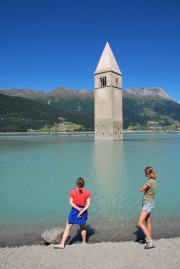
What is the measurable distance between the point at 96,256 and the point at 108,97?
192 ft

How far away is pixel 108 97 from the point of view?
63.2 meters

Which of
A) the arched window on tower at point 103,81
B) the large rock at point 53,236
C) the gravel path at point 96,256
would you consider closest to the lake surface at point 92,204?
the large rock at point 53,236

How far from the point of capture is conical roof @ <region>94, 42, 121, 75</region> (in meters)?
63.9

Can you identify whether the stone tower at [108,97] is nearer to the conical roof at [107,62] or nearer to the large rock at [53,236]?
the conical roof at [107,62]

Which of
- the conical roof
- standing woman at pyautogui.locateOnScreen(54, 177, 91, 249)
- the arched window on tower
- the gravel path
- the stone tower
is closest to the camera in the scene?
the gravel path

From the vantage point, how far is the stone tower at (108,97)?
6275 centimetres

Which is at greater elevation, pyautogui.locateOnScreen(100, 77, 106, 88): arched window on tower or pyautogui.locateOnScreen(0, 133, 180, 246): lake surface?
pyautogui.locateOnScreen(100, 77, 106, 88): arched window on tower

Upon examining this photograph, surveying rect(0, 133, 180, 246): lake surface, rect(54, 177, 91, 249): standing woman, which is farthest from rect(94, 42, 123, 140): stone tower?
rect(54, 177, 91, 249): standing woman

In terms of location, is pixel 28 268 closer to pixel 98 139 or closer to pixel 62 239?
pixel 62 239

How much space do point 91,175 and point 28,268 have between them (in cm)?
1278

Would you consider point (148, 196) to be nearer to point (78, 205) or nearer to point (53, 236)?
point (78, 205)

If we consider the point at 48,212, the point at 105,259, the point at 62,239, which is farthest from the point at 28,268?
the point at 48,212

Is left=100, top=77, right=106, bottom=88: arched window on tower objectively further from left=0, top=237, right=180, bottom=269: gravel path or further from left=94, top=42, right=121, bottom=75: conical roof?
left=0, top=237, right=180, bottom=269: gravel path

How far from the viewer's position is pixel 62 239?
6.70 meters
